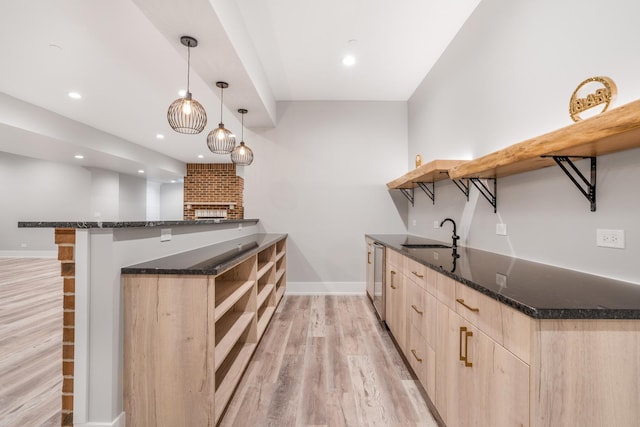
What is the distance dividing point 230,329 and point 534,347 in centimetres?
184

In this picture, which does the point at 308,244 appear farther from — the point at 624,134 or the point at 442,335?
the point at 624,134

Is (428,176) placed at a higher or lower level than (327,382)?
higher

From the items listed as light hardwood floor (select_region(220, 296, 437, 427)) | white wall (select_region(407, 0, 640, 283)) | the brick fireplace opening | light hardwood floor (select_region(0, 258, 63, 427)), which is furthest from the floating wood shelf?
the brick fireplace opening

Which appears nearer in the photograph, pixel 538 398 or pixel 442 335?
pixel 538 398

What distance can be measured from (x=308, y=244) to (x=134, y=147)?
5439 mm

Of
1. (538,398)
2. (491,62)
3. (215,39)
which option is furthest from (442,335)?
(215,39)

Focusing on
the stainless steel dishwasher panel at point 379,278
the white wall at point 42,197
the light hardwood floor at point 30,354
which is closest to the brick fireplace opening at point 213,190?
the white wall at point 42,197

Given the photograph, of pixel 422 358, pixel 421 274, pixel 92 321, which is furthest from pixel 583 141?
pixel 92 321

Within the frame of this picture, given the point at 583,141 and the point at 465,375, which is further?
the point at 465,375

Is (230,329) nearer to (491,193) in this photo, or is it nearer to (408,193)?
(491,193)

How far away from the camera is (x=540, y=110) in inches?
64.1

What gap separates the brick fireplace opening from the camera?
9.02 meters

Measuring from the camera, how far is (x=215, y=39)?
2.15 metres

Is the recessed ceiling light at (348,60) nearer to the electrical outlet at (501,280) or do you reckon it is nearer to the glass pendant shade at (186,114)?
the glass pendant shade at (186,114)
